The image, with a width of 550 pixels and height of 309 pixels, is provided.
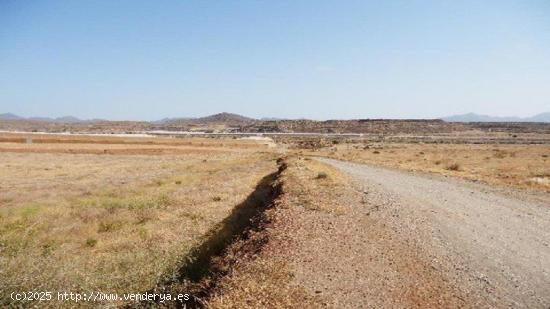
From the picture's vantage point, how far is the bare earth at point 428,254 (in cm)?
875

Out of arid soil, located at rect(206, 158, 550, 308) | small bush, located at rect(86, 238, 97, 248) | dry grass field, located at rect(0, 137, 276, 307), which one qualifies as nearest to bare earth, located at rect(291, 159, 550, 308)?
arid soil, located at rect(206, 158, 550, 308)

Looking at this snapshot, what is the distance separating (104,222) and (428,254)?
13757mm

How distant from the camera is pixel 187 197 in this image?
84.1 feet

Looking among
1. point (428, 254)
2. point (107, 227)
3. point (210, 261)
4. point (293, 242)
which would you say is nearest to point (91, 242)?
point (107, 227)

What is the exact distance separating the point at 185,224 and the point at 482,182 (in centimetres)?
1834

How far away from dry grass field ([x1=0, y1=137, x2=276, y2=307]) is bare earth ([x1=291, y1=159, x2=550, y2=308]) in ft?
15.3

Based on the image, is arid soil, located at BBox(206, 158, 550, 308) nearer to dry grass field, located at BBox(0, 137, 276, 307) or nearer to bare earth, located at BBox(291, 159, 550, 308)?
bare earth, located at BBox(291, 159, 550, 308)

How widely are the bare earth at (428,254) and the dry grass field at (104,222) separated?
4.67 m

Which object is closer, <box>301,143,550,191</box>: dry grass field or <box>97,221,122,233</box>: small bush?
<box>97,221,122,233</box>: small bush


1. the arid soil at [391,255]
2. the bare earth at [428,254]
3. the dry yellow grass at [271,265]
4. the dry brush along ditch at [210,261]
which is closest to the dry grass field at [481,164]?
the bare earth at [428,254]

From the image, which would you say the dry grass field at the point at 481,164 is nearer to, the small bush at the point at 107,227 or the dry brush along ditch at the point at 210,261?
the dry brush along ditch at the point at 210,261

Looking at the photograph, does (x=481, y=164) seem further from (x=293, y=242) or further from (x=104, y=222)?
(x=293, y=242)

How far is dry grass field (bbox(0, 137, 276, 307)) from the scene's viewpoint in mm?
11703

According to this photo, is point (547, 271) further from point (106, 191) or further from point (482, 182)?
point (106, 191)
